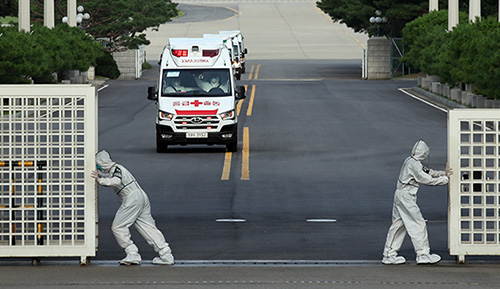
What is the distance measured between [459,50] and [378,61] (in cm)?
2289

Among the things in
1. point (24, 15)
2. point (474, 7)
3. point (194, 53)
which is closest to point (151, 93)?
point (194, 53)

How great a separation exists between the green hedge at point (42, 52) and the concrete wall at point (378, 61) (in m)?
18.8

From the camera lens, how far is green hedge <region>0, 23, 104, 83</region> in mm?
36688

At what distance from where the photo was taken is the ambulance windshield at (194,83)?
26.7 metres

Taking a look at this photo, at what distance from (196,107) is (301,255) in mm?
13525

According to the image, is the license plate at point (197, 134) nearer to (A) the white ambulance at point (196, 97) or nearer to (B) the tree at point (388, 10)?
(A) the white ambulance at point (196, 97)

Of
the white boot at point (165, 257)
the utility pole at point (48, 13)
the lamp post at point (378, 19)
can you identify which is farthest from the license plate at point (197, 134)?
the lamp post at point (378, 19)

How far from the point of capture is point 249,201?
18.5m

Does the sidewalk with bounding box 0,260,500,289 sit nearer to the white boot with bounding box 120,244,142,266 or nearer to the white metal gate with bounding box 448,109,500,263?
the white boot with bounding box 120,244,142,266

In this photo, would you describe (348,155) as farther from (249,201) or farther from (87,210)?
(87,210)

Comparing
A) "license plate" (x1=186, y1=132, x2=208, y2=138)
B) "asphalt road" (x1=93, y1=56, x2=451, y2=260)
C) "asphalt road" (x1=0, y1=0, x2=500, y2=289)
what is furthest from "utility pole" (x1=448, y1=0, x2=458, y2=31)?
"license plate" (x1=186, y1=132, x2=208, y2=138)

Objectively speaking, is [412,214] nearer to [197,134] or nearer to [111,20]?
[197,134]

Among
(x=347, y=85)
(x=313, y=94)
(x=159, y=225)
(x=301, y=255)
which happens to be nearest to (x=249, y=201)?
(x=159, y=225)

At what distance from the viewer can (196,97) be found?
87.0 ft
